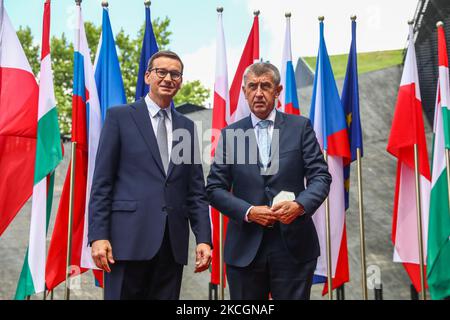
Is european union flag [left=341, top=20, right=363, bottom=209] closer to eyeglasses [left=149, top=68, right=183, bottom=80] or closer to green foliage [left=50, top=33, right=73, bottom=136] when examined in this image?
eyeglasses [left=149, top=68, right=183, bottom=80]

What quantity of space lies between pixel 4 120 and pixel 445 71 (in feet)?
15.8

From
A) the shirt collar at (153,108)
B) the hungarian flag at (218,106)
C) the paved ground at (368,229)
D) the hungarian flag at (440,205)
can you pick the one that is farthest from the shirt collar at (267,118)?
the paved ground at (368,229)

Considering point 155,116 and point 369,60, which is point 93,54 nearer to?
point 369,60

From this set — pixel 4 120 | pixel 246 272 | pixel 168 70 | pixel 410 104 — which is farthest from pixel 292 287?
pixel 410 104

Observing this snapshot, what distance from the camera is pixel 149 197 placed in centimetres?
278

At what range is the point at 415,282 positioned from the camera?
20.6ft

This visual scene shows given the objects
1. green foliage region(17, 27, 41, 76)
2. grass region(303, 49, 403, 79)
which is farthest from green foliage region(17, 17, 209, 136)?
grass region(303, 49, 403, 79)

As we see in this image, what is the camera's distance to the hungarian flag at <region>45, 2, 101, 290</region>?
215 inches

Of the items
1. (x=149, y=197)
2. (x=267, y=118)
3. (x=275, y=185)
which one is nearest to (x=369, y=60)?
(x=267, y=118)

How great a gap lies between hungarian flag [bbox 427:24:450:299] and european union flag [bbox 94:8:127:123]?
11.8ft

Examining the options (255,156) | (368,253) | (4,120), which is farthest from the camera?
(368,253)

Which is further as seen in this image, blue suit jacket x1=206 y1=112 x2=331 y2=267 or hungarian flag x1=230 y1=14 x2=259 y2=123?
hungarian flag x1=230 y1=14 x2=259 y2=123

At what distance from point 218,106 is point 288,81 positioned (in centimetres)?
88
